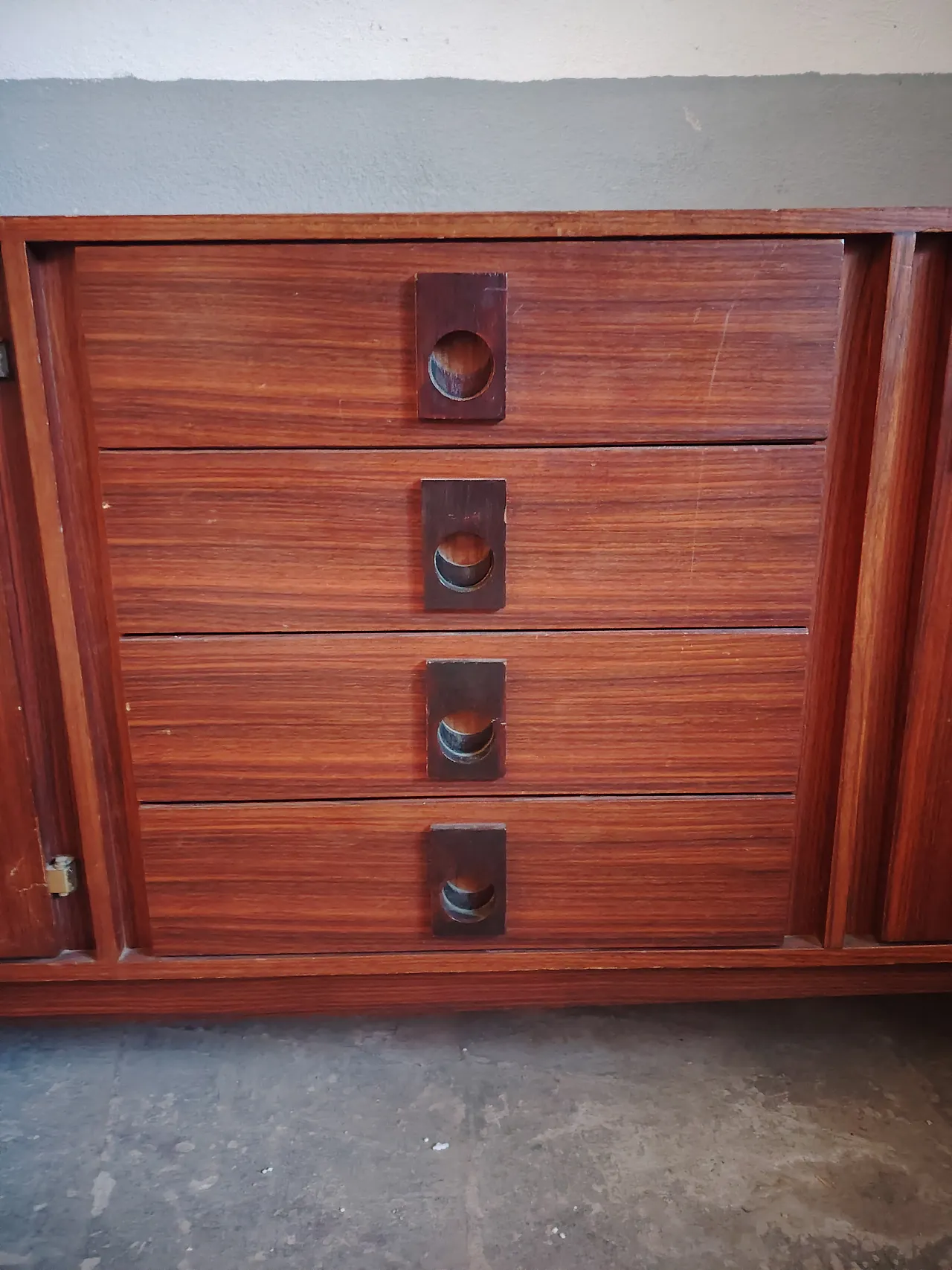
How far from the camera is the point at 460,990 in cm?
97

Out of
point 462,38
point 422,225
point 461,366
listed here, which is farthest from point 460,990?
point 462,38

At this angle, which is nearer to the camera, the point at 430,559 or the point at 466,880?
the point at 430,559

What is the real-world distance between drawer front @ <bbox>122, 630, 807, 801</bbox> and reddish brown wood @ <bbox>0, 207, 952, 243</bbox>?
1.25ft

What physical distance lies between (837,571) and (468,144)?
79 cm

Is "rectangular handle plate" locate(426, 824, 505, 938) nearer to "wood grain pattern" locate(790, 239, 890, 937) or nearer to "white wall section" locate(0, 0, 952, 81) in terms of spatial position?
"wood grain pattern" locate(790, 239, 890, 937)

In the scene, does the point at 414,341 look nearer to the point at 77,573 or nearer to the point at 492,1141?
the point at 77,573

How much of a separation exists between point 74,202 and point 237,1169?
4.12ft

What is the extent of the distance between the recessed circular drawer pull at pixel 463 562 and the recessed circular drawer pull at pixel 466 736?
0.14 m

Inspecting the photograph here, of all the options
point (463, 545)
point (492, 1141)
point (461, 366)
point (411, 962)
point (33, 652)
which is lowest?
point (492, 1141)

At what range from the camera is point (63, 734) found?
874mm

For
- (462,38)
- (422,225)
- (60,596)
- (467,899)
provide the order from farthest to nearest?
(462,38)
(467,899)
(60,596)
(422,225)

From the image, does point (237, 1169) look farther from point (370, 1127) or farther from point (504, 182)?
point (504, 182)

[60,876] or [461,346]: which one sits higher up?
[461,346]

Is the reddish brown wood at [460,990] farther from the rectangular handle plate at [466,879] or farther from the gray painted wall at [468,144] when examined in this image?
the gray painted wall at [468,144]
